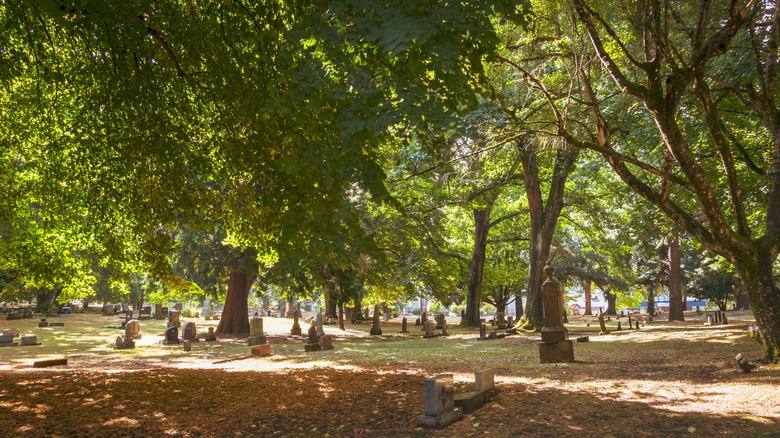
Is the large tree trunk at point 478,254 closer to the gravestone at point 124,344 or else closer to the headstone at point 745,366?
the gravestone at point 124,344

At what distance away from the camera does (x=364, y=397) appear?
7.94 metres

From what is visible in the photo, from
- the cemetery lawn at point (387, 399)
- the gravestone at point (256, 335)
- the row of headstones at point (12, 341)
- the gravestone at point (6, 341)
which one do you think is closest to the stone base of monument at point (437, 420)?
the cemetery lawn at point (387, 399)

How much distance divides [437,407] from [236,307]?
20.7 m

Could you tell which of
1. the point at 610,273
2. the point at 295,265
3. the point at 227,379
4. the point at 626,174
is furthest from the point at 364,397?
the point at 610,273

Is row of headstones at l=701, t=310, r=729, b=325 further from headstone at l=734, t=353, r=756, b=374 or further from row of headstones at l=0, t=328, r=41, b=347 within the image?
row of headstones at l=0, t=328, r=41, b=347

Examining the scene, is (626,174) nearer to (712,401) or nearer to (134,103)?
(712,401)

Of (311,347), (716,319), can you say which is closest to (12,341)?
(311,347)

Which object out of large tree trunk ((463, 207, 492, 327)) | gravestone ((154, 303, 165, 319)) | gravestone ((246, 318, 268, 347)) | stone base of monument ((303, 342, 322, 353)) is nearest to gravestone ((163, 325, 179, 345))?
gravestone ((246, 318, 268, 347))

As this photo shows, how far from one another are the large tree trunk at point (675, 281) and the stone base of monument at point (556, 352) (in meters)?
21.5

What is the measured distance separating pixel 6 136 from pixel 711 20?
14.7 metres

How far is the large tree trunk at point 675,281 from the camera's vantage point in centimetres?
2966

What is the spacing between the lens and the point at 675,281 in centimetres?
2980

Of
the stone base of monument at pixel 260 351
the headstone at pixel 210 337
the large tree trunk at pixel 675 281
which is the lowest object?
the headstone at pixel 210 337

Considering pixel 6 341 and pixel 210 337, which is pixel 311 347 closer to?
pixel 210 337
